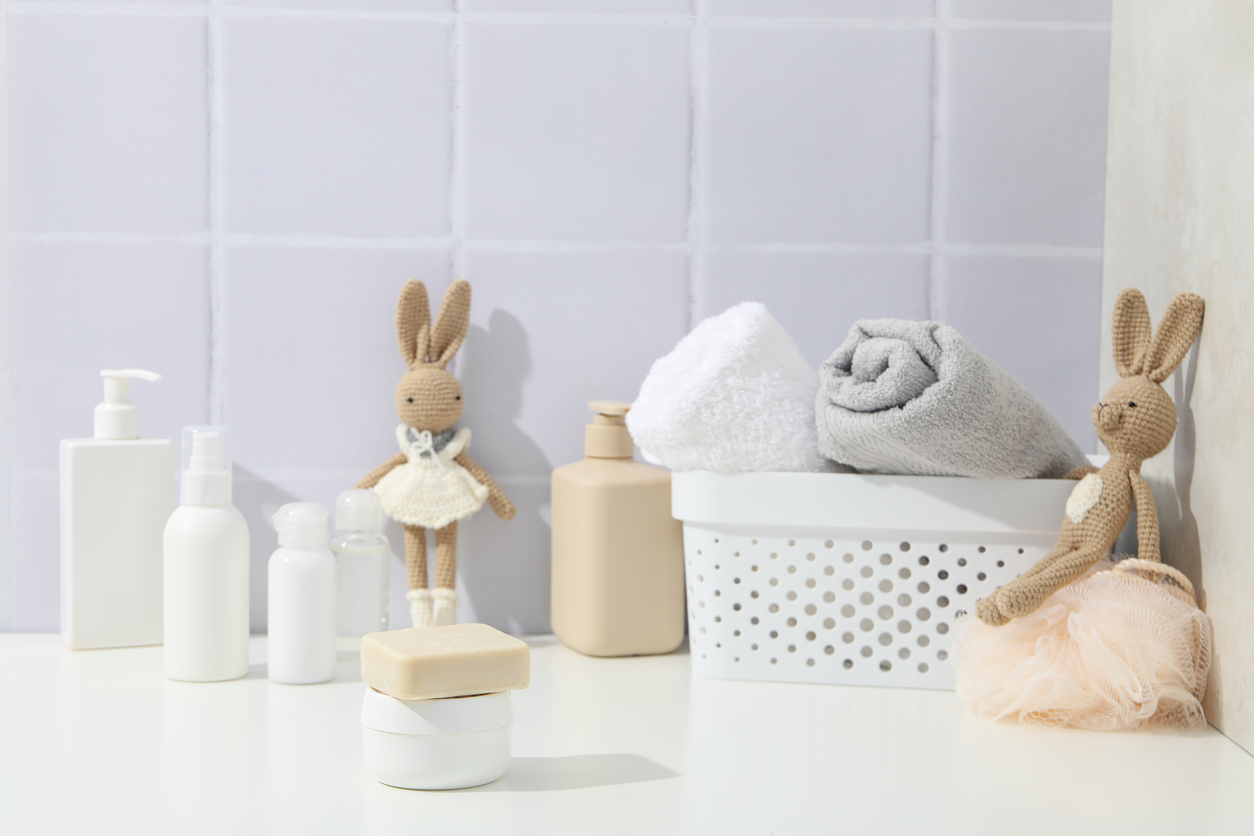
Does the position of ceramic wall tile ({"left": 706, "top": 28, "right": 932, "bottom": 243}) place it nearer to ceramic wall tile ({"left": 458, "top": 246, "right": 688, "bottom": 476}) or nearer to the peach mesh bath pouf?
ceramic wall tile ({"left": 458, "top": 246, "right": 688, "bottom": 476})

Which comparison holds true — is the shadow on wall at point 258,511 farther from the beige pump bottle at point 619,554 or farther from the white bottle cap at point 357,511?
the beige pump bottle at point 619,554

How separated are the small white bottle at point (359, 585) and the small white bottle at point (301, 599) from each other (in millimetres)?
45

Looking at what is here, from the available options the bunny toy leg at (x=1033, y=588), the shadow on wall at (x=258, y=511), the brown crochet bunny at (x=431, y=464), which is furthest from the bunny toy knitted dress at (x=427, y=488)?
the bunny toy leg at (x=1033, y=588)

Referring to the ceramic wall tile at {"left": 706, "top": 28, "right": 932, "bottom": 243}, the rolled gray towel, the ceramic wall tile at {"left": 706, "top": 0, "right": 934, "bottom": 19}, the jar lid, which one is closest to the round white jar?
the jar lid

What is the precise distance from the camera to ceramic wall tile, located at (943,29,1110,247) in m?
0.88

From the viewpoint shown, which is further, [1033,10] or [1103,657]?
[1033,10]

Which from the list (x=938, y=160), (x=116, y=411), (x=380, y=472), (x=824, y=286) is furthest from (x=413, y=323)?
(x=938, y=160)

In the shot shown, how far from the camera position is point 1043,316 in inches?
35.0

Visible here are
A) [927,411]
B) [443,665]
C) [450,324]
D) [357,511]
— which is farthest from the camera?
[450,324]

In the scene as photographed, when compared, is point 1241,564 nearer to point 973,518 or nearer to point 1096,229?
point 973,518

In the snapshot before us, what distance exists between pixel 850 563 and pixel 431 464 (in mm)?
364

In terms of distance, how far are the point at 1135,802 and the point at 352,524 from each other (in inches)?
22.0

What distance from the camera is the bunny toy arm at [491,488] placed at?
2.85 ft

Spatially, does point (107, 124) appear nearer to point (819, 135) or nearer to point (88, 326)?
point (88, 326)
